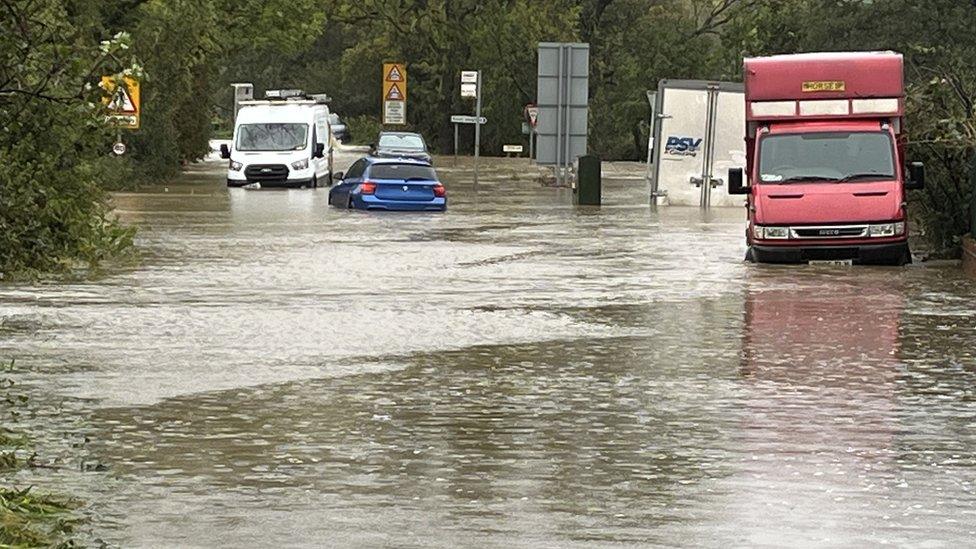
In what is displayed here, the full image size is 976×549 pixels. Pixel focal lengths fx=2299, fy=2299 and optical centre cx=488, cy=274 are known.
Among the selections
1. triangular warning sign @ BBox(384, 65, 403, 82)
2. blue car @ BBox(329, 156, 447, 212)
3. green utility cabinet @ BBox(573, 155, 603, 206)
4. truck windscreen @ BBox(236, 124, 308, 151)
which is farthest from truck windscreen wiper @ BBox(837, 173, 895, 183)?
triangular warning sign @ BBox(384, 65, 403, 82)

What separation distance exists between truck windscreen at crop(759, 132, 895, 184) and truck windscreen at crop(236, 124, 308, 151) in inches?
1117

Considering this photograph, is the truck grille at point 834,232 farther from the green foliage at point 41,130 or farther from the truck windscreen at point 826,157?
Answer: the green foliage at point 41,130

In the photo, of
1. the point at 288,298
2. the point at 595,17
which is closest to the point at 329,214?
the point at 288,298

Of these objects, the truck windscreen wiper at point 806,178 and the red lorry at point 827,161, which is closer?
the red lorry at point 827,161

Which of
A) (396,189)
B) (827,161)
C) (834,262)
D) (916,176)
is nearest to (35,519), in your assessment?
(834,262)

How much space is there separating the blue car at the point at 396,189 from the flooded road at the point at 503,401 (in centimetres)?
1466

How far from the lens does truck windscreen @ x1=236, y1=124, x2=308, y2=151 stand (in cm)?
5644

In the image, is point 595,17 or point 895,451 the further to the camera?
point 595,17

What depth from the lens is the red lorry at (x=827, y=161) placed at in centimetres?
2805

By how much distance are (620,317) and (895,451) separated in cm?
884

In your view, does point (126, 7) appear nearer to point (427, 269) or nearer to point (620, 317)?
point (427, 269)

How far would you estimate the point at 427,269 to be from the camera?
2736cm

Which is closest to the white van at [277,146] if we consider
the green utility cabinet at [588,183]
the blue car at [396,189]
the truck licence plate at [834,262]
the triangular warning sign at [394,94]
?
the green utility cabinet at [588,183]

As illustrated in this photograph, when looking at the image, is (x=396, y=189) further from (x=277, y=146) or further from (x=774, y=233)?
(x=774, y=233)
